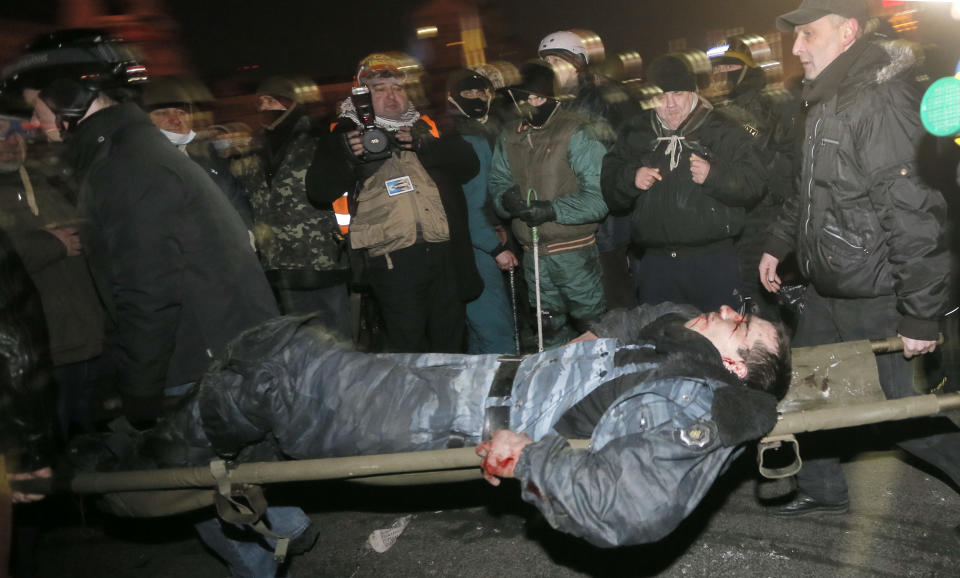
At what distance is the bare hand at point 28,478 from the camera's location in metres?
2.50

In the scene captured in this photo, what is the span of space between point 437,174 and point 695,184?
158 cm

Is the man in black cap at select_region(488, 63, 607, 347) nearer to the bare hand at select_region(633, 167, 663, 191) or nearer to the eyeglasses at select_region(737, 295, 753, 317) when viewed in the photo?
the bare hand at select_region(633, 167, 663, 191)

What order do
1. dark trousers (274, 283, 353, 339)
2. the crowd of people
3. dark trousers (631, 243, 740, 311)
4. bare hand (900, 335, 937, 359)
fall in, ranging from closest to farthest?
the crowd of people
bare hand (900, 335, 937, 359)
dark trousers (631, 243, 740, 311)
dark trousers (274, 283, 353, 339)

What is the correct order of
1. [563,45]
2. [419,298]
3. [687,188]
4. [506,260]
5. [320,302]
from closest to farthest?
[687,188] < [419,298] < [320,302] < [506,260] < [563,45]

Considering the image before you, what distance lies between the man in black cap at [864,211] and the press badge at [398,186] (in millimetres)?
2192

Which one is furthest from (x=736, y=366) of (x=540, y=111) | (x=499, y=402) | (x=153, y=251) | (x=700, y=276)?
(x=540, y=111)

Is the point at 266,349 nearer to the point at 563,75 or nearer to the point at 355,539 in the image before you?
the point at 355,539

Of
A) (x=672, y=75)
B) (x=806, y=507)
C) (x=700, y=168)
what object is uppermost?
(x=672, y=75)

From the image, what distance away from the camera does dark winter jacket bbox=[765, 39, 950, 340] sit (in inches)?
109

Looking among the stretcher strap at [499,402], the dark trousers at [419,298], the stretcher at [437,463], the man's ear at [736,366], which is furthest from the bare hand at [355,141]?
the man's ear at [736,366]

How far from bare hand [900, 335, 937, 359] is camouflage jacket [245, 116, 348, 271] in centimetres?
343

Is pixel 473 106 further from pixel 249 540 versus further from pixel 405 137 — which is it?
pixel 249 540

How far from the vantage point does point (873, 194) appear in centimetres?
285

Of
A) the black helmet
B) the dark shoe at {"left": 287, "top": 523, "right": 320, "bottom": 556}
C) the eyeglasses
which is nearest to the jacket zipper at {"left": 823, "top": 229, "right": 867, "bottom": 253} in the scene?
the eyeglasses
